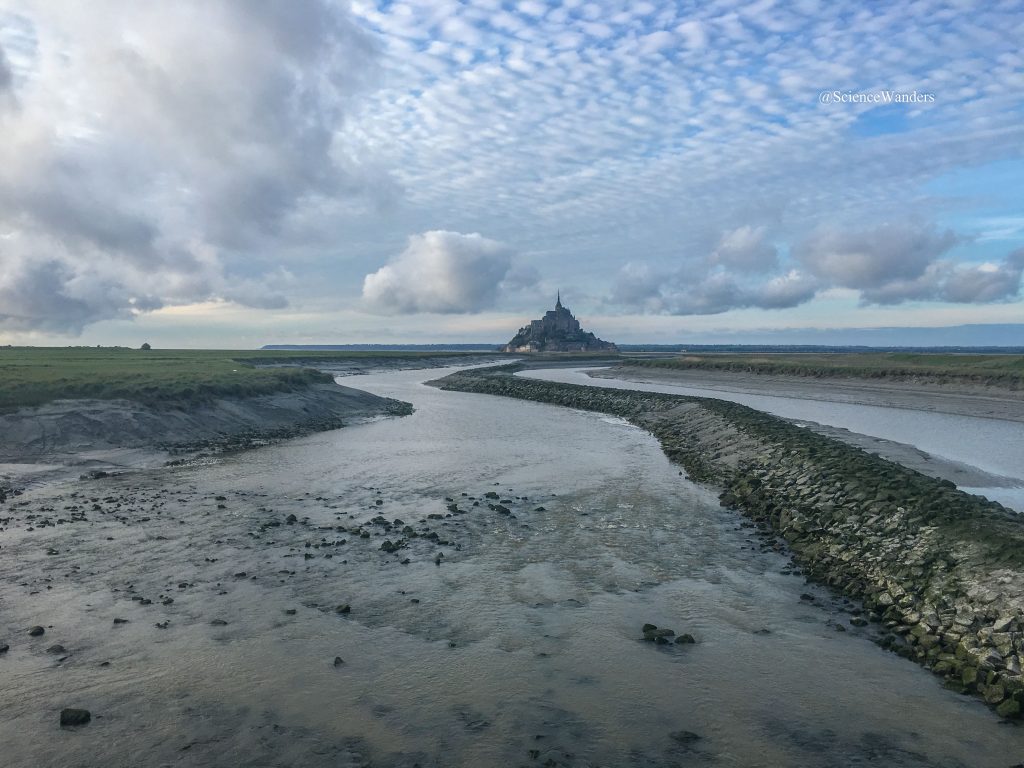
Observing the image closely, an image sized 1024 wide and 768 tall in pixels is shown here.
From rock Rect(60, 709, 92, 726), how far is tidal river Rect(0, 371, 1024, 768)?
21 cm

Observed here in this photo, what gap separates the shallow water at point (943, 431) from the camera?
26.1m

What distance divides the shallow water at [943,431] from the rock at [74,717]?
82.4 feet

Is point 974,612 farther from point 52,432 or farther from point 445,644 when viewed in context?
point 52,432

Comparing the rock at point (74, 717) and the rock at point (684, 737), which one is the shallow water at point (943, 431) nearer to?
the rock at point (684, 737)

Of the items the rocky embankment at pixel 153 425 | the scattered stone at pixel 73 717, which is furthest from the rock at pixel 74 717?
the rocky embankment at pixel 153 425

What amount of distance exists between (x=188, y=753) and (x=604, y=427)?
42.4m

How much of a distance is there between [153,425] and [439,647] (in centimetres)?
3280

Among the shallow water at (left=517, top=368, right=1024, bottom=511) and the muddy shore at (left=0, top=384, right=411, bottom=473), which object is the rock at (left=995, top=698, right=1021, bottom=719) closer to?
the shallow water at (left=517, top=368, right=1024, bottom=511)

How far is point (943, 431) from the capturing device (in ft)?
129

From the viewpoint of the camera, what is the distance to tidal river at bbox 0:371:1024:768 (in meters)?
9.30

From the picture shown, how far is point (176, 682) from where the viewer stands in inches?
430

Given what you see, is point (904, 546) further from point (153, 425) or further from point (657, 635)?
point (153, 425)

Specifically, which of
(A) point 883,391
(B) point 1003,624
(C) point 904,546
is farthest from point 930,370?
(B) point 1003,624

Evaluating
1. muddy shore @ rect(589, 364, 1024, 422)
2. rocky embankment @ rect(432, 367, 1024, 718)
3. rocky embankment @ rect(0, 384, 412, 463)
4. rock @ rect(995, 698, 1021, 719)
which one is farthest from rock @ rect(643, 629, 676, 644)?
muddy shore @ rect(589, 364, 1024, 422)
